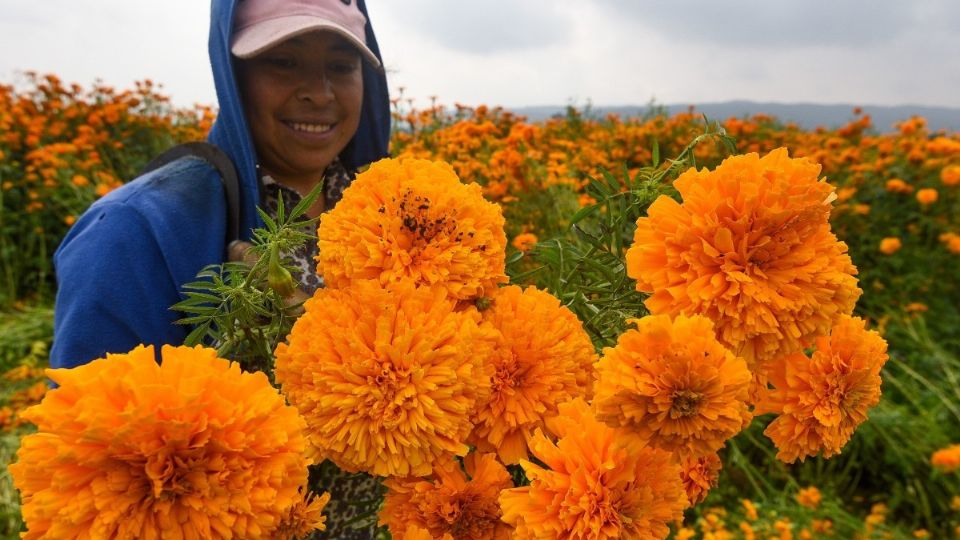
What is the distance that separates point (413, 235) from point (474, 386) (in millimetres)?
143

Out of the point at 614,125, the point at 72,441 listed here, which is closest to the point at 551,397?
the point at 72,441

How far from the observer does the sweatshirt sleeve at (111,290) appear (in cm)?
104

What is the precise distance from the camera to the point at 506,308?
54cm

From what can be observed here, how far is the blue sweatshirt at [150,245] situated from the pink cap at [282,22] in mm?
40

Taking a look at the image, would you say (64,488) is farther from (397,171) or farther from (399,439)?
(397,171)

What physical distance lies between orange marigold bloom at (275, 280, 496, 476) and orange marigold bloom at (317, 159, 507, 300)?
0.10 feet

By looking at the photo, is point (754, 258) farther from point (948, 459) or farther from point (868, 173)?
point (868, 173)

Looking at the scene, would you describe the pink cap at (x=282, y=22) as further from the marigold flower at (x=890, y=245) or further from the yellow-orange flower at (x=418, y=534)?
the marigold flower at (x=890, y=245)

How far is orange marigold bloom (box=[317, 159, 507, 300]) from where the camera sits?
1.70 feet

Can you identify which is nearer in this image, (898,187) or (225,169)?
(225,169)

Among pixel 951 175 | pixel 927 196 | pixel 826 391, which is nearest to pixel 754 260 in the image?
pixel 826 391

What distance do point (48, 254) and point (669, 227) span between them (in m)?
4.71

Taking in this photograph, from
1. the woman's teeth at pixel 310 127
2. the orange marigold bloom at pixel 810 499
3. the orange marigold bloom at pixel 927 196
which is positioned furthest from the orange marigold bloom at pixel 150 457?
the orange marigold bloom at pixel 927 196

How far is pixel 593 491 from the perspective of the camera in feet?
1.61
